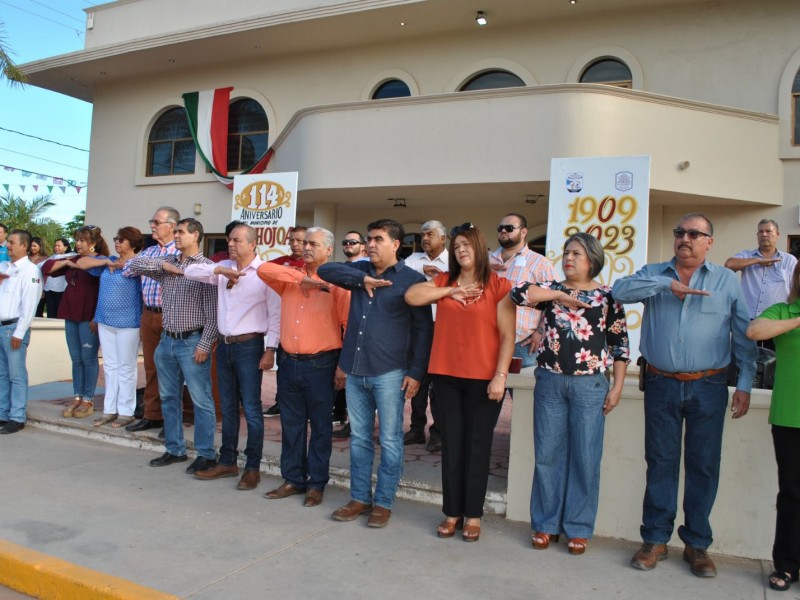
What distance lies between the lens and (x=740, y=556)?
4086 mm

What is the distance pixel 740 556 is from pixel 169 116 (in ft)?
51.8

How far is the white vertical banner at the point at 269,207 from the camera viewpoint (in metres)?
9.90

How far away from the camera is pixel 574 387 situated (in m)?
4.01

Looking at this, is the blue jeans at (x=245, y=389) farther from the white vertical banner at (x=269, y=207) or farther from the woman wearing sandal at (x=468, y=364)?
the white vertical banner at (x=269, y=207)

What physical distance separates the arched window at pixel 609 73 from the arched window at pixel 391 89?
3520mm

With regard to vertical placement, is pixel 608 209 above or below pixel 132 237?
above

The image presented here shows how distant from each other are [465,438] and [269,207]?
264 inches

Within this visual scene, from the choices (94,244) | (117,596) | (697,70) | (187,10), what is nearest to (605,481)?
(117,596)

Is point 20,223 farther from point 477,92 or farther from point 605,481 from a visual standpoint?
point 605,481

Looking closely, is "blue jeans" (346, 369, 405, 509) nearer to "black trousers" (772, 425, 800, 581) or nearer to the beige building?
"black trousers" (772, 425, 800, 581)

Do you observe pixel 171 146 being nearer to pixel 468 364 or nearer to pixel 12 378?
pixel 12 378

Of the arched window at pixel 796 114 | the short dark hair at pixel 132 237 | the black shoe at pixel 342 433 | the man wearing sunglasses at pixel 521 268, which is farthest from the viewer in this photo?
the arched window at pixel 796 114

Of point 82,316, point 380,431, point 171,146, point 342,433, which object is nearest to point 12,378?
point 82,316

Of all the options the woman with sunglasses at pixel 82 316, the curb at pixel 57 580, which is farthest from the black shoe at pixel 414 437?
the woman with sunglasses at pixel 82 316
